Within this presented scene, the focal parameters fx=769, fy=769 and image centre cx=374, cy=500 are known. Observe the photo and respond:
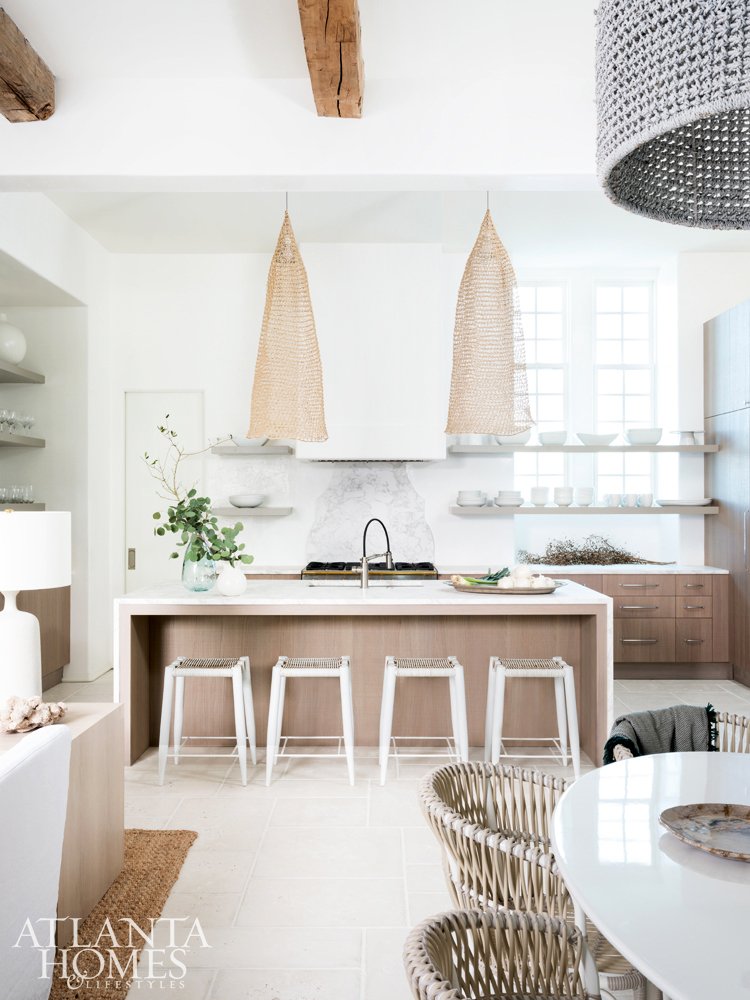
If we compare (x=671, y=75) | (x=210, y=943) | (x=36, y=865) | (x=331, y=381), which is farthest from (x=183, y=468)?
(x=671, y=75)

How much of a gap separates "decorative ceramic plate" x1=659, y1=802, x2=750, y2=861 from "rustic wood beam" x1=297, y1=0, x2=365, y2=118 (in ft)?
7.91

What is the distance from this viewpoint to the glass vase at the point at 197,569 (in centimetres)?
385

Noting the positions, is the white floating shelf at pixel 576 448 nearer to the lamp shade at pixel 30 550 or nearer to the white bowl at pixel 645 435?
the white bowl at pixel 645 435

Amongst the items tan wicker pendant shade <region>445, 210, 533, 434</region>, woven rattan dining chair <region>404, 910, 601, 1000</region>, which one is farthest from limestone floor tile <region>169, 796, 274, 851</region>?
tan wicker pendant shade <region>445, 210, 533, 434</region>

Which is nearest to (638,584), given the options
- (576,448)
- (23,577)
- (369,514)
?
(576,448)

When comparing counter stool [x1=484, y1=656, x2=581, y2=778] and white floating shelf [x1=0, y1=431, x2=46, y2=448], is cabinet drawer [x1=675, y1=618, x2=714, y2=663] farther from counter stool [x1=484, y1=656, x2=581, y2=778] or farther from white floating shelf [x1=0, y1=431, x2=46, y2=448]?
white floating shelf [x1=0, y1=431, x2=46, y2=448]

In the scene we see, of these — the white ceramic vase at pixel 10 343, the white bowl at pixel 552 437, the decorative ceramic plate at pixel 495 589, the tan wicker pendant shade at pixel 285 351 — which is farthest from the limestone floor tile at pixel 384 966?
the white bowl at pixel 552 437

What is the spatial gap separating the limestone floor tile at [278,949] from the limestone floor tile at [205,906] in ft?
0.15

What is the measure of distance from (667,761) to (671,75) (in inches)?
57.6

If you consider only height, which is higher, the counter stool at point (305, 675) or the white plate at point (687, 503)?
the white plate at point (687, 503)

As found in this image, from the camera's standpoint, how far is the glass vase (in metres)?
3.85

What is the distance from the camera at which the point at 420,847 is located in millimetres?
2902

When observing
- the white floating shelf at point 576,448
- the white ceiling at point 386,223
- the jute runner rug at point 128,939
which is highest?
the white ceiling at point 386,223

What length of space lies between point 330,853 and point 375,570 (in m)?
2.86
